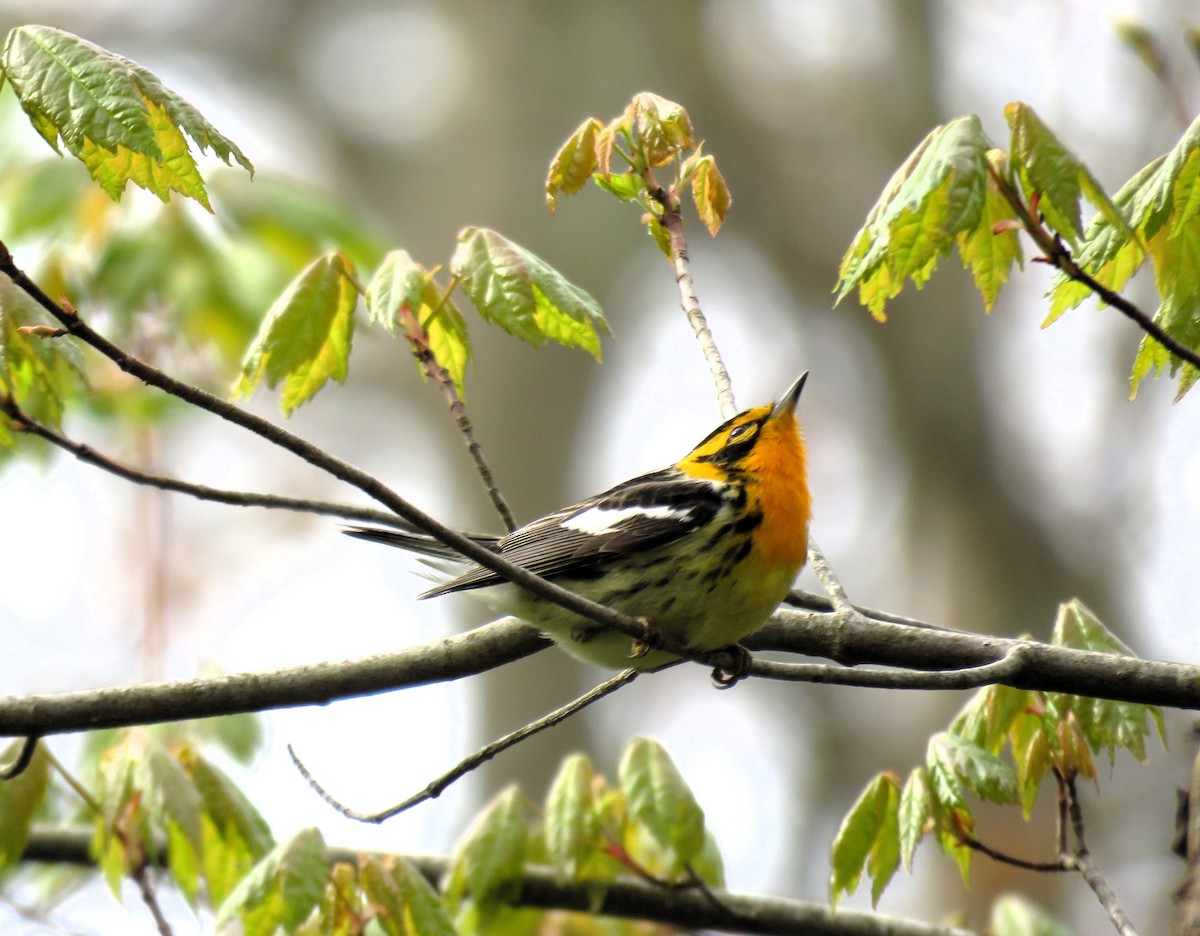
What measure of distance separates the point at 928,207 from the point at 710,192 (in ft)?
2.77

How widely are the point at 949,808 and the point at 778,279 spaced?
9.16m

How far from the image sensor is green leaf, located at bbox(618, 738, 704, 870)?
3.58 m

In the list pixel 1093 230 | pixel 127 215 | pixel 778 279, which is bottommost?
Answer: pixel 1093 230

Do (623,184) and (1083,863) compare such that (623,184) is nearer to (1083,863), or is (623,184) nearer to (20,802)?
(1083,863)

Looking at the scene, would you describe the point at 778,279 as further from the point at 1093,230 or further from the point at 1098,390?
the point at 1093,230

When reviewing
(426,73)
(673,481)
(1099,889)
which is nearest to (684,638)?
(673,481)

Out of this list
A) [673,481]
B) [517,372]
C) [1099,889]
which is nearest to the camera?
[1099,889]

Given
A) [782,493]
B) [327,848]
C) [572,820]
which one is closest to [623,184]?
[782,493]

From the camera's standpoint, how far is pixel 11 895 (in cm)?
446

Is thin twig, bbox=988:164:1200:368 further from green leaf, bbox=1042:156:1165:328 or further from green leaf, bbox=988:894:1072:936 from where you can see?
green leaf, bbox=988:894:1072:936

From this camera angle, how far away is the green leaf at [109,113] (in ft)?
7.41

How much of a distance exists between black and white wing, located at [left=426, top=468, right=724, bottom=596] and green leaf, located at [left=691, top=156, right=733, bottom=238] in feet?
3.37

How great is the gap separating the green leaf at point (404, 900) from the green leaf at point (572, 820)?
18.9 inches

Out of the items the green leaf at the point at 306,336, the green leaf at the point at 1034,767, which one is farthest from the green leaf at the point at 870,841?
the green leaf at the point at 306,336
